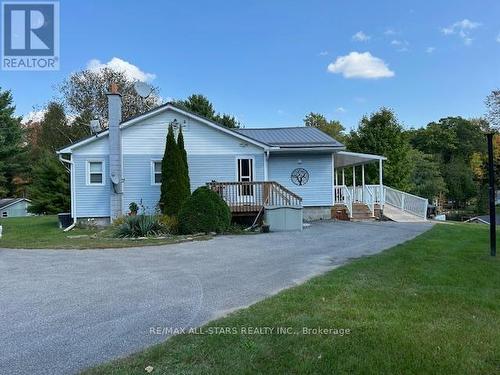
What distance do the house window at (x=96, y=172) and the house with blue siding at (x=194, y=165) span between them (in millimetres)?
38

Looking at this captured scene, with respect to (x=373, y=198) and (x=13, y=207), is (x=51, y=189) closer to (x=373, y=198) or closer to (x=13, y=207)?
(x=13, y=207)

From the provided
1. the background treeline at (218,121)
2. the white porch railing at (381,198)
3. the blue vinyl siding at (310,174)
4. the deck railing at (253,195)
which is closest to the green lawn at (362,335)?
the deck railing at (253,195)

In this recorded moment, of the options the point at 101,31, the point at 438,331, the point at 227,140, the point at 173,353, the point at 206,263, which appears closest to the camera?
the point at 173,353

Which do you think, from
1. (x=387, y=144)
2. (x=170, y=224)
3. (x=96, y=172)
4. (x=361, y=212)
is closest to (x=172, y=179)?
(x=170, y=224)

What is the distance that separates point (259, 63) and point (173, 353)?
21.0m

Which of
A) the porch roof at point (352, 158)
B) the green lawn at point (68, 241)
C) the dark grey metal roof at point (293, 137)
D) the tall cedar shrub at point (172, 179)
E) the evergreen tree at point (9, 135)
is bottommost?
the green lawn at point (68, 241)

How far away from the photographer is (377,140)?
29.8 meters

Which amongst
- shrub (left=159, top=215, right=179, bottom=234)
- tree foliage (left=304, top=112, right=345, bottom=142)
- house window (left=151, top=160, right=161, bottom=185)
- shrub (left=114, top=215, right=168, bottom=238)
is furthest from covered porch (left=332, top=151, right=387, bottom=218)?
tree foliage (left=304, top=112, right=345, bottom=142)

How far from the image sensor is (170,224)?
13812 mm

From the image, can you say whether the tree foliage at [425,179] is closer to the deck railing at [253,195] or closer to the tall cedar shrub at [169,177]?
the deck railing at [253,195]

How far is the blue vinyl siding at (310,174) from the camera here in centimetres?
1842

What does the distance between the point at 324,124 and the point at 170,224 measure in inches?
1515

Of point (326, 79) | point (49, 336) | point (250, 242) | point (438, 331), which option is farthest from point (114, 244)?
point (326, 79)

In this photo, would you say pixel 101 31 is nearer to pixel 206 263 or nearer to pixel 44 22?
pixel 44 22
